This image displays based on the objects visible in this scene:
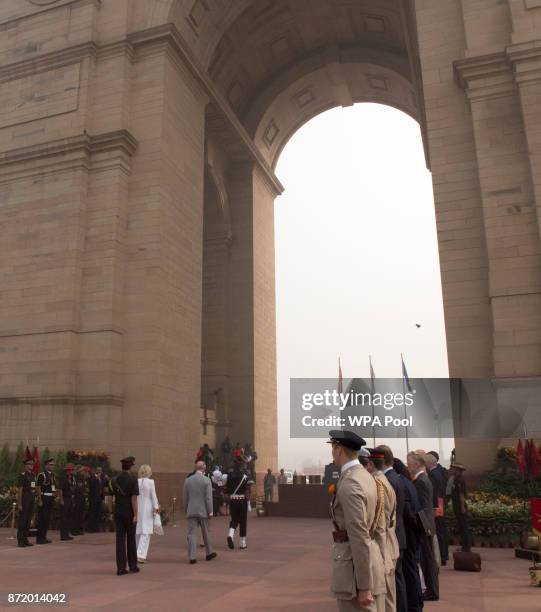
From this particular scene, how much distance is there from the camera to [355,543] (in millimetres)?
3971

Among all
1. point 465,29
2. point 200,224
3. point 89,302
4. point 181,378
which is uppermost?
point 465,29

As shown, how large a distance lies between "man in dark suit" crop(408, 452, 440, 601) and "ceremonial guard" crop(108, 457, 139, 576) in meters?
4.54

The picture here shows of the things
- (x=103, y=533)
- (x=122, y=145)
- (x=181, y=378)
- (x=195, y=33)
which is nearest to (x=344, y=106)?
(x=195, y=33)

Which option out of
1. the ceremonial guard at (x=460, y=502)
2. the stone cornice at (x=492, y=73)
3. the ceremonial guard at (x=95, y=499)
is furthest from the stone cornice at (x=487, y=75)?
the ceremonial guard at (x=95, y=499)

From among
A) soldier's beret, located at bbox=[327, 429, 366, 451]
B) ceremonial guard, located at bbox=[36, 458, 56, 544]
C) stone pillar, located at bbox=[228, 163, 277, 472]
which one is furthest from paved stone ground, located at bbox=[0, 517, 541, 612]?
stone pillar, located at bbox=[228, 163, 277, 472]

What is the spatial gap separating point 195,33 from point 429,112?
34.7ft

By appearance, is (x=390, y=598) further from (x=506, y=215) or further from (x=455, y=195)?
(x=455, y=195)

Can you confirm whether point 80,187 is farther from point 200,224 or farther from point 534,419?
point 534,419

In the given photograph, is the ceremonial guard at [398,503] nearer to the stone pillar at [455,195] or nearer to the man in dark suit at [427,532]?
the man in dark suit at [427,532]

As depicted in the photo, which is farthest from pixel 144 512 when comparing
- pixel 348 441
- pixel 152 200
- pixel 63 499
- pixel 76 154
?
pixel 76 154

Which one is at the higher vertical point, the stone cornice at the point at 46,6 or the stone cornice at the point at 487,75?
the stone cornice at the point at 46,6

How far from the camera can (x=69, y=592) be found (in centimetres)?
788

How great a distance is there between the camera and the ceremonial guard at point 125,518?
925 cm

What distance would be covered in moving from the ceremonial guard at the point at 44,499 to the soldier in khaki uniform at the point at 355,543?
11115 mm
